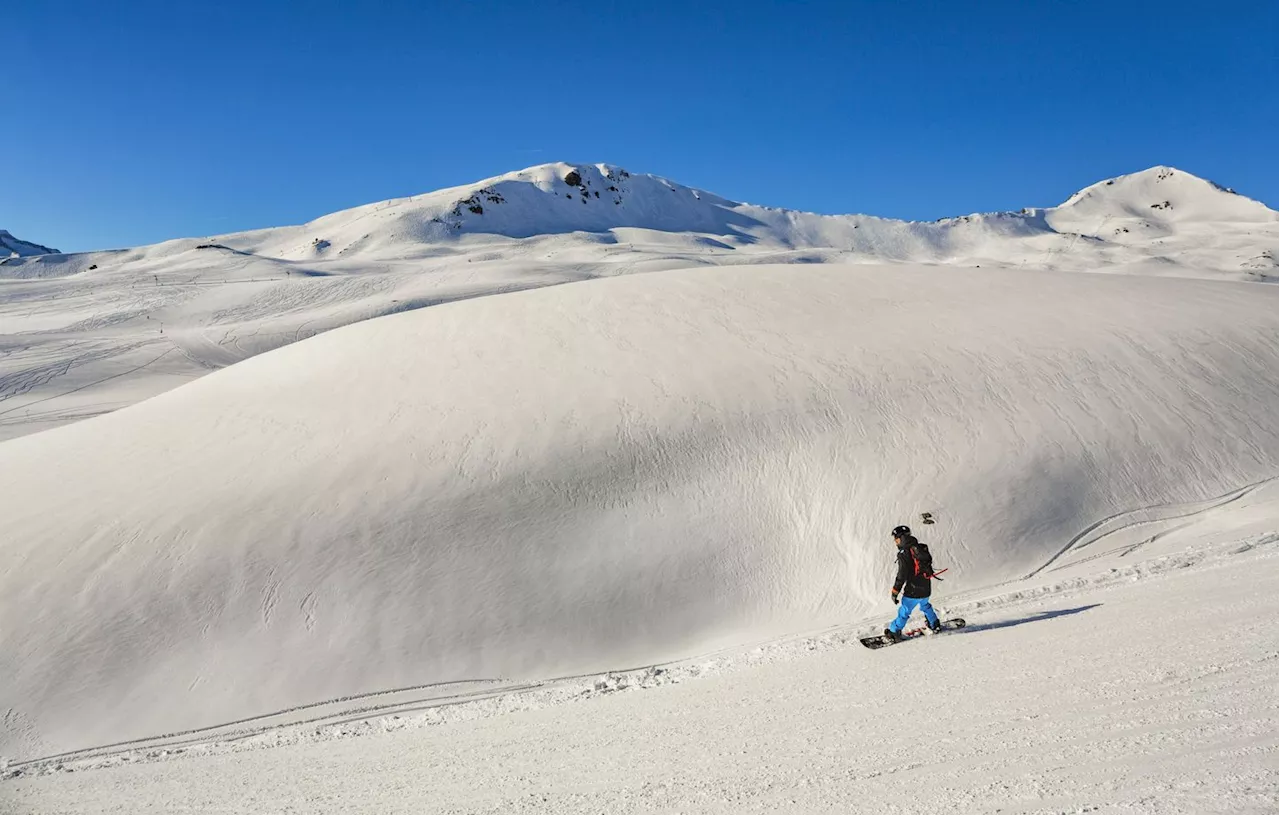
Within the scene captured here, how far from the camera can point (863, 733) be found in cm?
582

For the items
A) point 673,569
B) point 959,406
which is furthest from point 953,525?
point 673,569

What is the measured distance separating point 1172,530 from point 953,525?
339 cm

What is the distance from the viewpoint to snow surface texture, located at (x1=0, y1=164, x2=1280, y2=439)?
39.4m

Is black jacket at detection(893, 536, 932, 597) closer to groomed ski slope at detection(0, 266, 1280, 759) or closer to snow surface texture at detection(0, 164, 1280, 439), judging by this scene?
groomed ski slope at detection(0, 266, 1280, 759)

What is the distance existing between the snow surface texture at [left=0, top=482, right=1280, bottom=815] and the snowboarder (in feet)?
1.33

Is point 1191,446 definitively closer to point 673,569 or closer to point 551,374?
point 673,569

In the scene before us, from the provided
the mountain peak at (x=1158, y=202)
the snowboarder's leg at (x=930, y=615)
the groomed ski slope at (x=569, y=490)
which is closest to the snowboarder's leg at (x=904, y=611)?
the snowboarder's leg at (x=930, y=615)

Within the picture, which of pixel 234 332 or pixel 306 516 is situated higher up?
pixel 234 332

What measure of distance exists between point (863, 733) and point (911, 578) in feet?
9.98

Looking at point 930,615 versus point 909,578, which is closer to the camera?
point 909,578

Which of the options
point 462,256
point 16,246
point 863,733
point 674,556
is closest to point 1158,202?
point 462,256

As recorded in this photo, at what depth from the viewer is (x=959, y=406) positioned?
13930 mm

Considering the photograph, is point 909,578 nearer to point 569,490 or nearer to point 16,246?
point 569,490

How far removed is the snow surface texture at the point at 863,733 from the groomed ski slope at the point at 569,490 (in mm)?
1090
